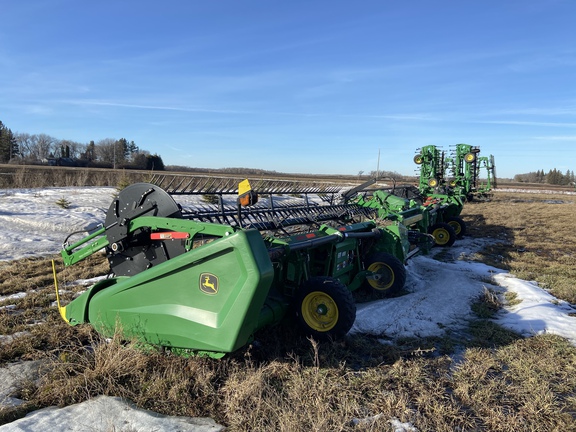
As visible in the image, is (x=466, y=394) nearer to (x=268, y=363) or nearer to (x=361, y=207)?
(x=268, y=363)

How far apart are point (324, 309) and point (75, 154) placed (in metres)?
81.2

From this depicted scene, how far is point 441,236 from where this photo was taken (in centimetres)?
1161

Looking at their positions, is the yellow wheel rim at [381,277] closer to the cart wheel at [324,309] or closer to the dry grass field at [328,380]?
the dry grass field at [328,380]

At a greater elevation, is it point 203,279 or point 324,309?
point 203,279

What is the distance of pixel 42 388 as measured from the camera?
10.5ft

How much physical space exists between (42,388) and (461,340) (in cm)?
418

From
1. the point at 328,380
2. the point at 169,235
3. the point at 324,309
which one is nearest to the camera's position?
the point at 328,380

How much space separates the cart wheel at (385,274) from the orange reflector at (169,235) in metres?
3.24

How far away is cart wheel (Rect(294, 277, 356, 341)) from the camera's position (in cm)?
399

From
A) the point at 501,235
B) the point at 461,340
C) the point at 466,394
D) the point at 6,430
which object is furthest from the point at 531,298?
the point at 501,235

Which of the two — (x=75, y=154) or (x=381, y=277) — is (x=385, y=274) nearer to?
(x=381, y=277)

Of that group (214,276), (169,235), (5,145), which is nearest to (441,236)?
(169,235)

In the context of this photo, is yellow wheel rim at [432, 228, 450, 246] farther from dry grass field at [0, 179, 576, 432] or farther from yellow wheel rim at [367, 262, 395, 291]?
dry grass field at [0, 179, 576, 432]

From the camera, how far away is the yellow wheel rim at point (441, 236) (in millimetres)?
11477
